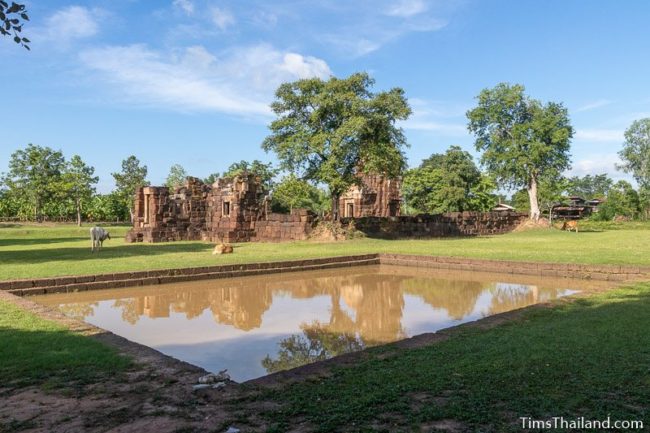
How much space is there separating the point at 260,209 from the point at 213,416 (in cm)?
2280

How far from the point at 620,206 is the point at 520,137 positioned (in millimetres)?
18624

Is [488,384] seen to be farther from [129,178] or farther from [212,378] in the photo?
[129,178]

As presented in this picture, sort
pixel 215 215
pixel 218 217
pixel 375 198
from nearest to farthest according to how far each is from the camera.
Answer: pixel 218 217 → pixel 215 215 → pixel 375 198

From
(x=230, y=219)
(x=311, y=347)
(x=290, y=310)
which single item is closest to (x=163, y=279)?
(x=290, y=310)

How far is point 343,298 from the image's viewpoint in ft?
33.6

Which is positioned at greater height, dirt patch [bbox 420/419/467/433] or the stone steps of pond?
dirt patch [bbox 420/419/467/433]

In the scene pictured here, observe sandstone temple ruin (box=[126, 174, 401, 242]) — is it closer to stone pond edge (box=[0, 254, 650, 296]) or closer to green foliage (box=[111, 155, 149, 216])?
stone pond edge (box=[0, 254, 650, 296])

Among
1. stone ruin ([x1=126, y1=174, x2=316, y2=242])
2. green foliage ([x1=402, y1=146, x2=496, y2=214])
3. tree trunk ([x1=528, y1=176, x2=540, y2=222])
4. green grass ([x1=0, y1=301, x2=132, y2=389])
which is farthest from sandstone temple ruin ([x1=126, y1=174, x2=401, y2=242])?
green foliage ([x1=402, y1=146, x2=496, y2=214])

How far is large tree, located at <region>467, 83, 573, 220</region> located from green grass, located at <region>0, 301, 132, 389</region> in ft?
112

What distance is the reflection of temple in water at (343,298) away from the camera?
8.01 metres

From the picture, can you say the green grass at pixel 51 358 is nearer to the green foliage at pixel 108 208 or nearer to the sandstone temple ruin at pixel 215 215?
the sandstone temple ruin at pixel 215 215

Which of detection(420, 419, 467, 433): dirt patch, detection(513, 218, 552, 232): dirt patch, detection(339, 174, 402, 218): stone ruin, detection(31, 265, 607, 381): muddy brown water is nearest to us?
detection(420, 419, 467, 433): dirt patch

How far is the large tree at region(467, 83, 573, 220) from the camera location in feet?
115

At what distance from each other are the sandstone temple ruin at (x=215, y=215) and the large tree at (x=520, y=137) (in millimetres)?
14959
